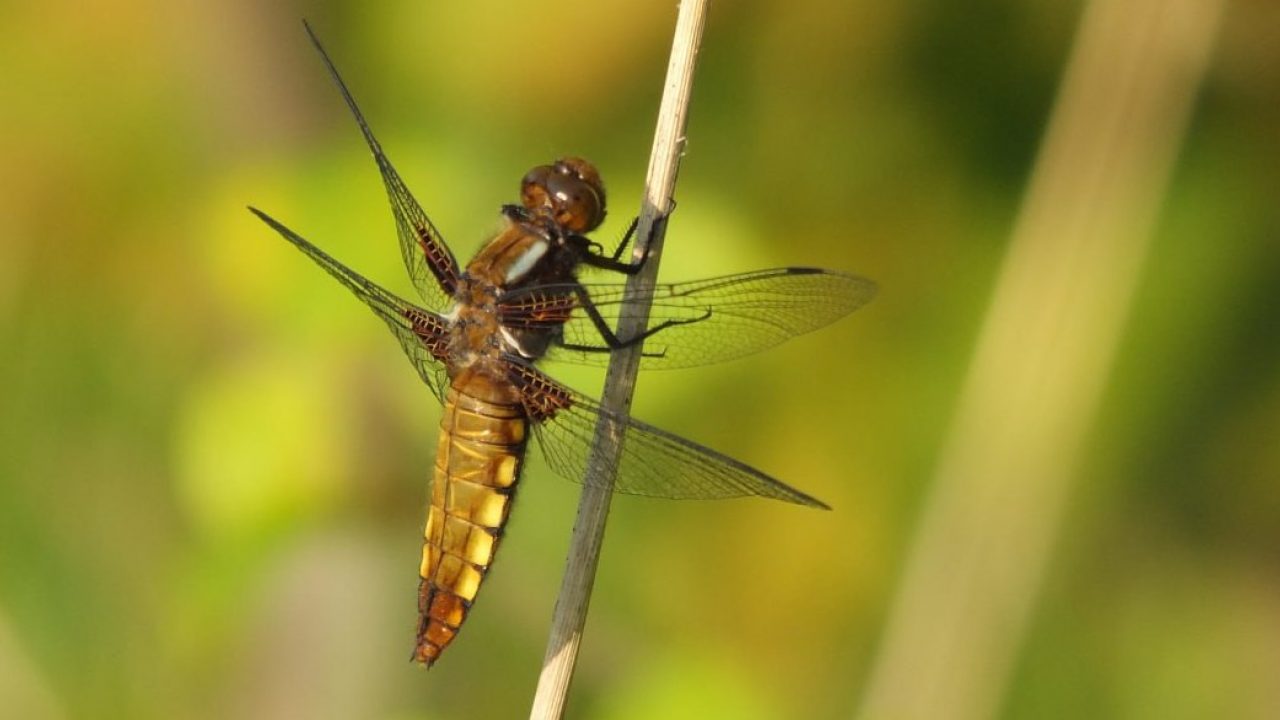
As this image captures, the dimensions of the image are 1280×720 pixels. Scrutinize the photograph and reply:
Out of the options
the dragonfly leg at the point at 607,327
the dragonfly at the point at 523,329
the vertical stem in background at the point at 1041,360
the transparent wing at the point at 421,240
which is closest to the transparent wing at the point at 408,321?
the dragonfly at the point at 523,329

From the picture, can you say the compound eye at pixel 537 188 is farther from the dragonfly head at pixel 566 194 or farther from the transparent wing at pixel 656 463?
the transparent wing at pixel 656 463

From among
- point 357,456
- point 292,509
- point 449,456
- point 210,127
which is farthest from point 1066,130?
point 210,127

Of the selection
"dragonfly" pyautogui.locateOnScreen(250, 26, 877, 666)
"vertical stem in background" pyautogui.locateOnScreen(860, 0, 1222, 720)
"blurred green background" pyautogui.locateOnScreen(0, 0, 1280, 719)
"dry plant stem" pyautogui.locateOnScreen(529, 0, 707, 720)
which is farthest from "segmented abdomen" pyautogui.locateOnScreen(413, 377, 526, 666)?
"vertical stem in background" pyautogui.locateOnScreen(860, 0, 1222, 720)

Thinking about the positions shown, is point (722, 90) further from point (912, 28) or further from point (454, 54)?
point (454, 54)

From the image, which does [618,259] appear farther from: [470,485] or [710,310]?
[470,485]

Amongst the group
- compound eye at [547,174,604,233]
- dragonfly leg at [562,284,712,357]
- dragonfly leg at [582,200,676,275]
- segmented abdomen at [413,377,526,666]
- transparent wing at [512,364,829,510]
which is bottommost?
segmented abdomen at [413,377,526,666]

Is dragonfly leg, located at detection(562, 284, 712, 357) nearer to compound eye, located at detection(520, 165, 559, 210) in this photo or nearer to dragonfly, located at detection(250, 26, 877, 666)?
dragonfly, located at detection(250, 26, 877, 666)

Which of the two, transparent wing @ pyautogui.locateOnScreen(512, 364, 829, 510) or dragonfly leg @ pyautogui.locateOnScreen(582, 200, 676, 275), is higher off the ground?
dragonfly leg @ pyautogui.locateOnScreen(582, 200, 676, 275)
